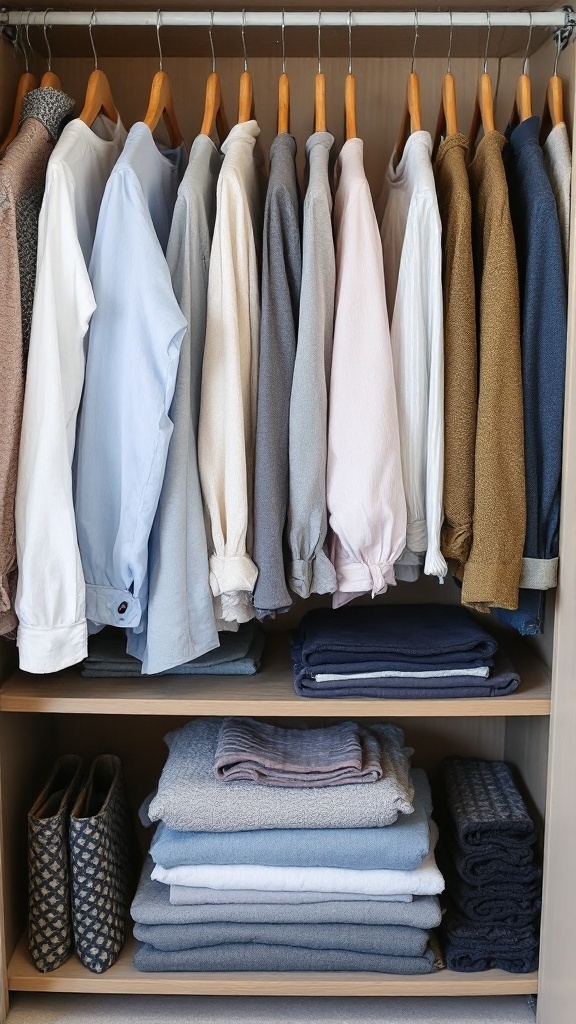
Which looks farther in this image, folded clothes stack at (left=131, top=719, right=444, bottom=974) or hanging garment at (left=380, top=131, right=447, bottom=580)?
folded clothes stack at (left=131, top=719, right=444, bottom=974)

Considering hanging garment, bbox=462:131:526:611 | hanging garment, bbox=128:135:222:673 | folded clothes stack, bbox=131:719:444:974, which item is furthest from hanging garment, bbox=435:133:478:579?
folded clothes stack, bbox=131:719:444:974

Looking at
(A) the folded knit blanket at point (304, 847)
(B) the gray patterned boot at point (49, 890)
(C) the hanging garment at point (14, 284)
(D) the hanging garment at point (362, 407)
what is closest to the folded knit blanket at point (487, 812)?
(A) the folded knit blanket at point (304, 847)

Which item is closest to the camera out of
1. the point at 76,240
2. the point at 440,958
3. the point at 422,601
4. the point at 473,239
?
the point at 76,240

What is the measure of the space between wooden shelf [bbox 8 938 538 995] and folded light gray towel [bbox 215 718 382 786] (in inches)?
13.1

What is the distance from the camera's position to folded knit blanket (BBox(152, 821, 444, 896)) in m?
1.51

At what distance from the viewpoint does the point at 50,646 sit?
130 centimetres

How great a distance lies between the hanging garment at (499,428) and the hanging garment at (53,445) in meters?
0.57

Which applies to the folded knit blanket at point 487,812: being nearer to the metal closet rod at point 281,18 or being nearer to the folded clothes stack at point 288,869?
the folded clothes stack at point 288,869

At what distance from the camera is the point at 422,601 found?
1874mm

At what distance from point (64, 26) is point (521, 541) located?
111cm

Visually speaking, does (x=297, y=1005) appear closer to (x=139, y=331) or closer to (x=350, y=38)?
(x=139, y=331)

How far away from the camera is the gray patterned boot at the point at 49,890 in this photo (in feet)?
4.99

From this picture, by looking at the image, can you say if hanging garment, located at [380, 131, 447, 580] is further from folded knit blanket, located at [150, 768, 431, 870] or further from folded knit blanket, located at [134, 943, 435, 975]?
folded knit blanket, located at [134, 943, 435, 975]

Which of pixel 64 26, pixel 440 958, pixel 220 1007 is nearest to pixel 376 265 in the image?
pixel 64 26
